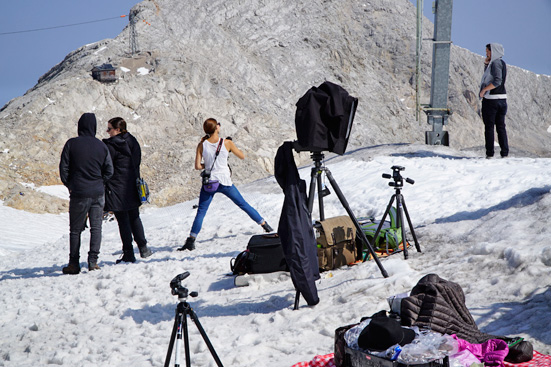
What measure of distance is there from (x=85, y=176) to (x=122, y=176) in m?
0.59

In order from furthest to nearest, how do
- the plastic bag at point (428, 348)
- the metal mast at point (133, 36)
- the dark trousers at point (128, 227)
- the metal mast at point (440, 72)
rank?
the metal mast at point (133, 36)
the metal mast at point (440, 72)
the dark trousers at point (128, 227)
the plastic bag at point (428, 348)

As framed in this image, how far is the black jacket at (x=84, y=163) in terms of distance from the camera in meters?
7.14

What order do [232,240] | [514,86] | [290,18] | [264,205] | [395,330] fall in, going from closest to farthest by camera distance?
[395,330]
[232,240]
[264,205]
[290,18]
[514,86]

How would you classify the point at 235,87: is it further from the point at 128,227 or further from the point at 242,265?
the point at 242,265

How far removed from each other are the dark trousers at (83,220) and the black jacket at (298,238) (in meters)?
3.45

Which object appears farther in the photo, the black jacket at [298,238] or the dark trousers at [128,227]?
the dark trousers at [128,227]

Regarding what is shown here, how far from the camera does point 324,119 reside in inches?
201

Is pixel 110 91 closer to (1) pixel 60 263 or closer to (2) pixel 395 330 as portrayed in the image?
(1) pixel 60 263

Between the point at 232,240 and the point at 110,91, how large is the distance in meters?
23.9

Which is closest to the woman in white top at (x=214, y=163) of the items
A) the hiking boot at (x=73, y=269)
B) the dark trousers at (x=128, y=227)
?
the dark trousers at (x=128, y=227)

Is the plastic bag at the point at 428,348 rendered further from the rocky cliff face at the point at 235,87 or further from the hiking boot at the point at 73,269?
the rocky cliff face at the point at 235,87

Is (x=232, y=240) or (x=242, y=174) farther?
(x=242, y=174)

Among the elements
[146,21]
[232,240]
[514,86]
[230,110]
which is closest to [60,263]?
[232,240]

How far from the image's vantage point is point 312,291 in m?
4.97
